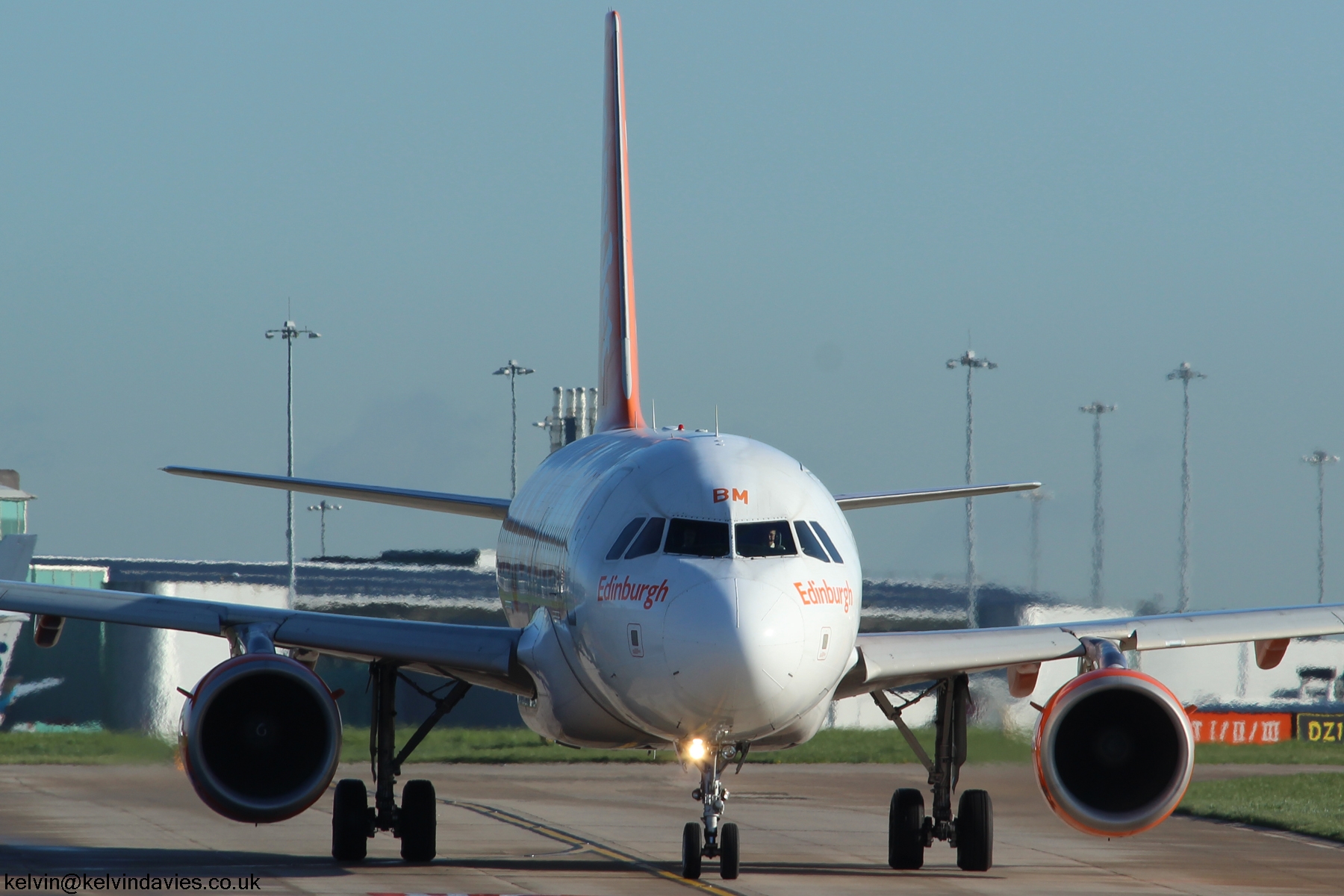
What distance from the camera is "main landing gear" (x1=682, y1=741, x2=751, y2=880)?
1647 cm

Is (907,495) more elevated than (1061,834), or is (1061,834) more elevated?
(907,495)

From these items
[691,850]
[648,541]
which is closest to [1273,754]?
[691,850]

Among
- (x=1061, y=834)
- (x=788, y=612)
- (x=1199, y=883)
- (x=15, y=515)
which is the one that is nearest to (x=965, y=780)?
(x=1061, y=834)

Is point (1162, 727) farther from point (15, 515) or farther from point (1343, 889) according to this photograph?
point (15, 515)

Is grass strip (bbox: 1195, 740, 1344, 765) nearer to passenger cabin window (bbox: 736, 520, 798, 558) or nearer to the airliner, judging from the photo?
the airliner

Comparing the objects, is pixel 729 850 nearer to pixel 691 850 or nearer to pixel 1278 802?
pixel 691 850

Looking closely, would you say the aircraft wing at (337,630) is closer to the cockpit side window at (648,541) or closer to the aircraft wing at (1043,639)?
the cockpit side window at (648,541)

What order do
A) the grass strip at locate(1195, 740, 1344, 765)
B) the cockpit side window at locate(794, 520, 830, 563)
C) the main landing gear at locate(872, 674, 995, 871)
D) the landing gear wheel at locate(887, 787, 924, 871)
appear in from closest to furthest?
the cockpit side window at locate(794, 520, 830, 563), the main landing gear at locate(872, 674, 995, 871), the landing gear wheel at locate(887, 787, 924, 871), the grass strip at locate(1195, 740, 1344, 765)

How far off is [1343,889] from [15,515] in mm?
50959

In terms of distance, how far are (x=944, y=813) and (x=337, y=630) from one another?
21.8ft

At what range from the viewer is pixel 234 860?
2009 cm

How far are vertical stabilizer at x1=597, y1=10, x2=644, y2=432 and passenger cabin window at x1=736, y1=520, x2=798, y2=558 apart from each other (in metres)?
10.0

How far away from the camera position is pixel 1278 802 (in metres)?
29.5

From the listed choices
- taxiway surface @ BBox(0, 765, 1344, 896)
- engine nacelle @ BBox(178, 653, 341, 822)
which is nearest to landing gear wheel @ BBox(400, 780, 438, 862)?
taxiway surface @ BBox(0, 765, 1344, 896)
